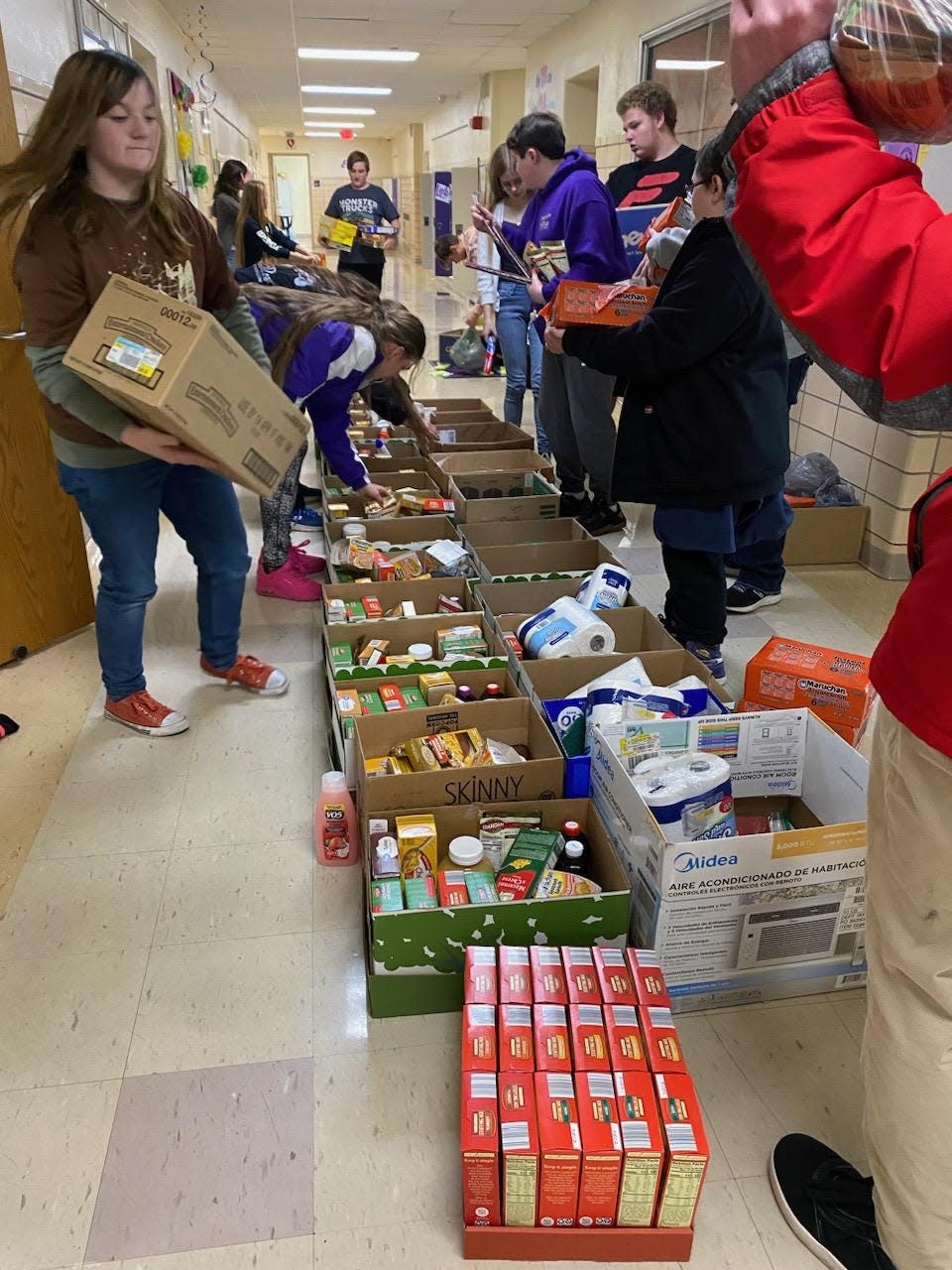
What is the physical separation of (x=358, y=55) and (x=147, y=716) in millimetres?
10027

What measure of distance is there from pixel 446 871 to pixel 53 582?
179 cm

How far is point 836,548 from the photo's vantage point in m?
3.58

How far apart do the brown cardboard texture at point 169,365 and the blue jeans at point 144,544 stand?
0.30 metres

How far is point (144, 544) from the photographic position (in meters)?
2.21

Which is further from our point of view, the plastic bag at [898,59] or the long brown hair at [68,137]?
the long brown hair at [68,137]

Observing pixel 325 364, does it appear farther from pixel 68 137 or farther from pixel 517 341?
pixel 517 341

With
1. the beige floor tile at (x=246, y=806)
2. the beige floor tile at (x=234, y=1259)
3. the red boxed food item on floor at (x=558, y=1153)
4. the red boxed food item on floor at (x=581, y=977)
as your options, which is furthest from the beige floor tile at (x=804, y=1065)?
Result: the beige floor tile at (x=246, y=806)

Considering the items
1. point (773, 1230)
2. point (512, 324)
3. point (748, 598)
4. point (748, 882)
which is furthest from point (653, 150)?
point (773, 1230)

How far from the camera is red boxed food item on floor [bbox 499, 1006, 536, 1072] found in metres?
1.29

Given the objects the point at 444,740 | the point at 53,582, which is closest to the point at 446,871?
the point at 444,740

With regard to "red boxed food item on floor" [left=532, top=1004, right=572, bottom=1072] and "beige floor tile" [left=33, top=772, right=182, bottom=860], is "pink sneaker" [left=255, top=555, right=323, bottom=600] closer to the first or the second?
"beige floor tile" [left=33, top=772, right=182, bottom=860]

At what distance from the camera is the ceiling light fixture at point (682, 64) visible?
203 inches

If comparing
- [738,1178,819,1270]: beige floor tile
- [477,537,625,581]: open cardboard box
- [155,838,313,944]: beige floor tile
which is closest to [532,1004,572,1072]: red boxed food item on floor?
[738,1178,819,1270]: beige floor tile

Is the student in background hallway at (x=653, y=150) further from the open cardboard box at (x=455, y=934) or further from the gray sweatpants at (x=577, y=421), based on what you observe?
the open cardboard box at (x=455, y=934)
